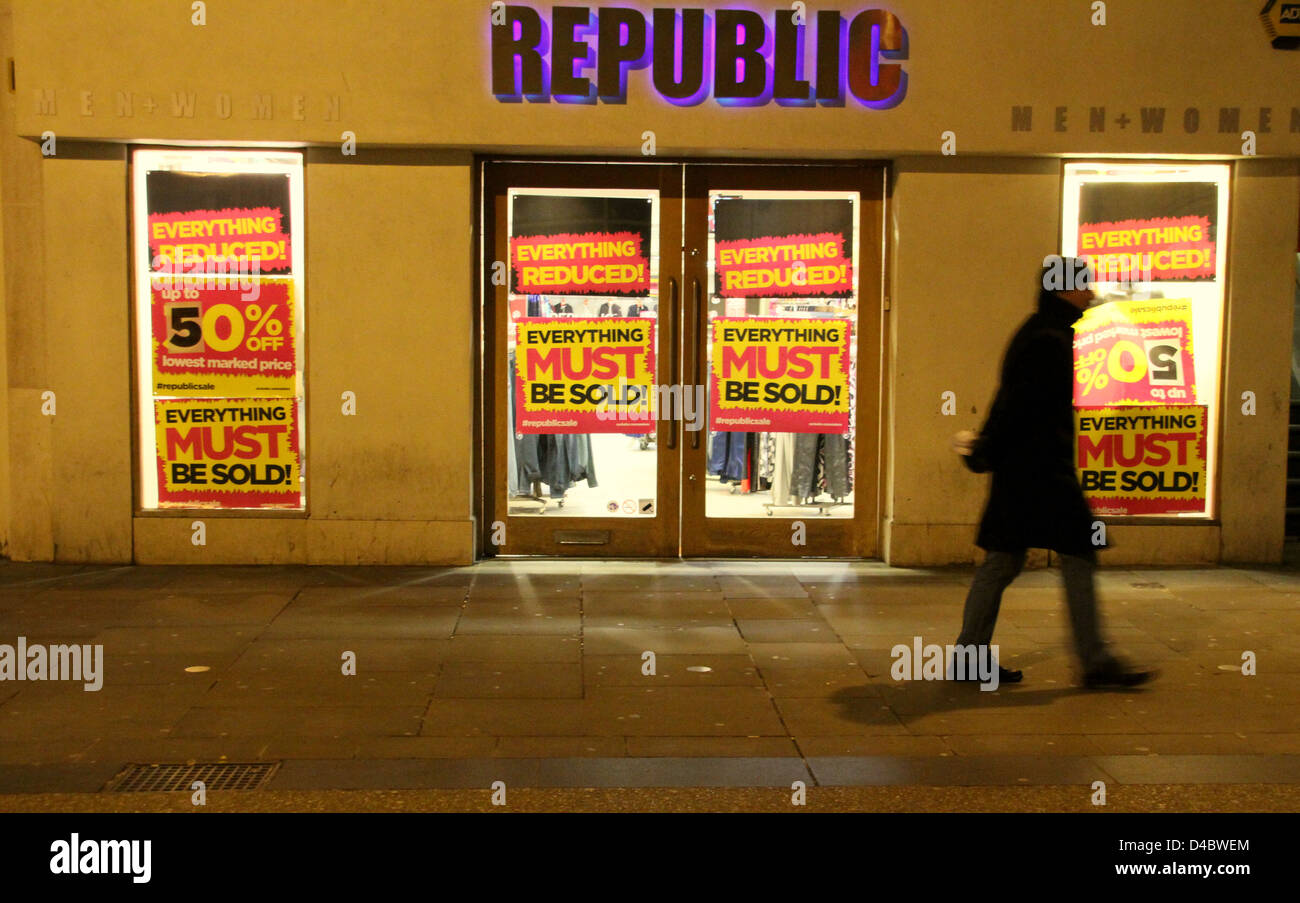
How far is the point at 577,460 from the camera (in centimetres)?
913

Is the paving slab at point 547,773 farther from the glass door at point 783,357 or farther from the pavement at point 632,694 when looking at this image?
the glass door at point 783,357

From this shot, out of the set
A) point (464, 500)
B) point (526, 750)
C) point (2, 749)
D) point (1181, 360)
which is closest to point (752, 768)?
point (526, 750)

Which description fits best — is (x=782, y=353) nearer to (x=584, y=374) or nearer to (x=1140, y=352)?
(x=584, y=374)

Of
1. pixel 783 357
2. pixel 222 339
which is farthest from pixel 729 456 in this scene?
pixel 222 339

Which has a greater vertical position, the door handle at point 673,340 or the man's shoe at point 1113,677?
the door handle at point 673,340

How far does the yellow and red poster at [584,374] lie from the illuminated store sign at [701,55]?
1.60 metres

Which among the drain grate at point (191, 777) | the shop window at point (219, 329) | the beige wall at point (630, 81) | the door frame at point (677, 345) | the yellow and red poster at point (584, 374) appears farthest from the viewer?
the yellow and red poster at point (584, 374)

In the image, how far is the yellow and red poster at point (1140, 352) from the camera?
909 cm

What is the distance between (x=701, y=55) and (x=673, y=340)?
199cm

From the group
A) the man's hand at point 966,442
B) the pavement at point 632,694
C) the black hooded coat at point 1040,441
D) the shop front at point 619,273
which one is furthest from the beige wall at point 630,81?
the man's hand at point 966,442

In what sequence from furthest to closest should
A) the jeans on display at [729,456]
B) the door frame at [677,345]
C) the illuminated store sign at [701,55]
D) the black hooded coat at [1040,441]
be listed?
the jeans on display at [729,456] → the door frame at [677,345] → the illuminated store sign at [701,55] → the black hooded coat at [1040,441]

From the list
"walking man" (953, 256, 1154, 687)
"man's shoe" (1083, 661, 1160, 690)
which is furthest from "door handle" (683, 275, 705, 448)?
"man's shoe" (1083, 661, 1160, 690)

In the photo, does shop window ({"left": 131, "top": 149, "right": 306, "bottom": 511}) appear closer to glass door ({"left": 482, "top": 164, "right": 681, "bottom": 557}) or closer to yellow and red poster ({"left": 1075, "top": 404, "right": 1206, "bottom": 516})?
glass door ({"left": 482, "top": 164, "right": 681, "bottom": 557})

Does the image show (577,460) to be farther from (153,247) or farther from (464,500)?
(153,247)
